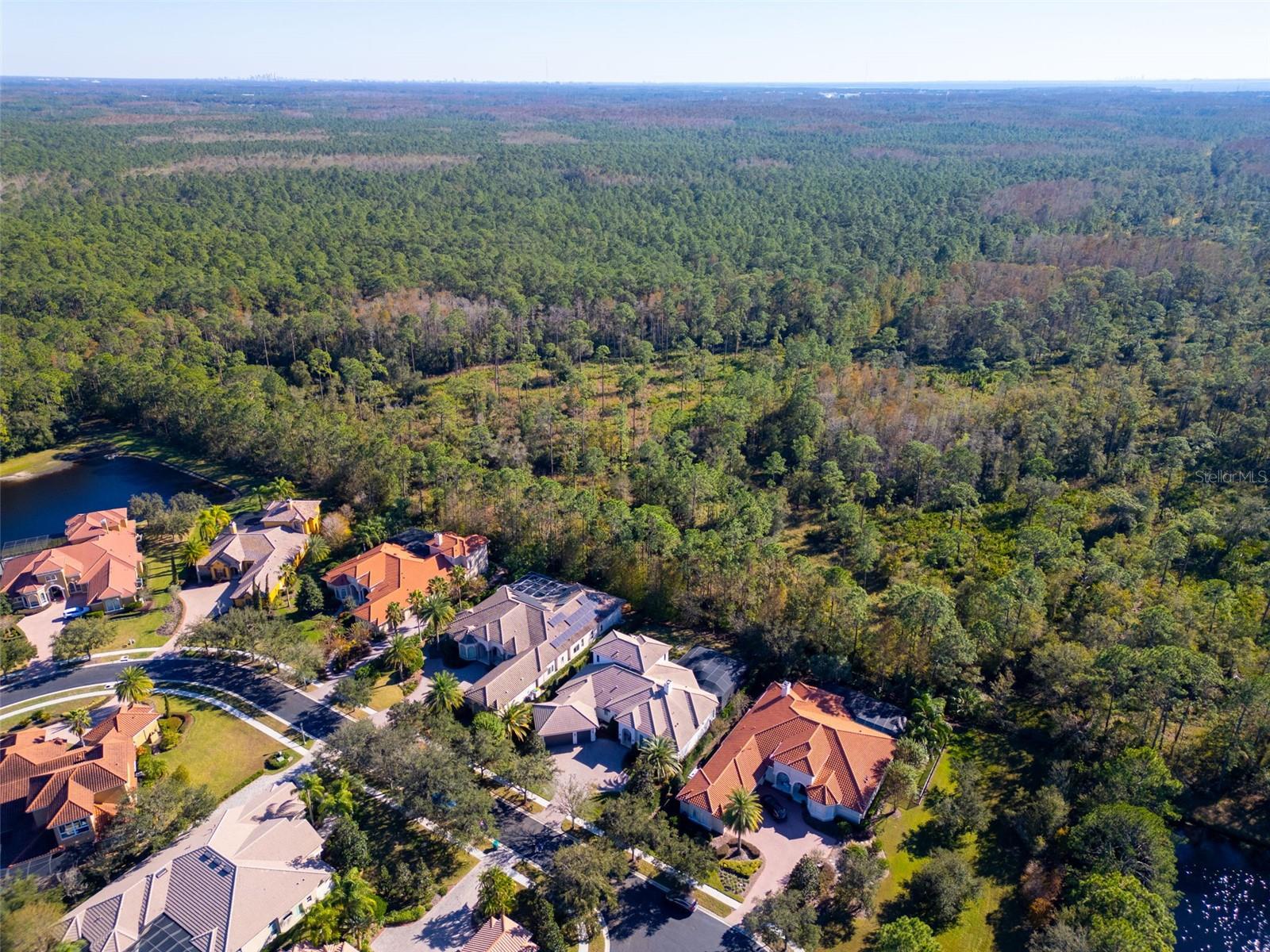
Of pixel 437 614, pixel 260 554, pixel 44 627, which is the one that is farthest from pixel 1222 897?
pixel 44 627

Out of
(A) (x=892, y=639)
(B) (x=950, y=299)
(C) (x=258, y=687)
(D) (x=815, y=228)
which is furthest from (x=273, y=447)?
(D) (x=815, y=228)

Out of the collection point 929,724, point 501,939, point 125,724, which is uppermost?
point 929,724

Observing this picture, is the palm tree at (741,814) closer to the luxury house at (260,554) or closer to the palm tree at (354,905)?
the palm tree at (354,905)

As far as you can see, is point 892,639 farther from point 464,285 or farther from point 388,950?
point 464,285

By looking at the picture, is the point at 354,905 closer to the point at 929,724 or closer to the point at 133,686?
the point at 133,686

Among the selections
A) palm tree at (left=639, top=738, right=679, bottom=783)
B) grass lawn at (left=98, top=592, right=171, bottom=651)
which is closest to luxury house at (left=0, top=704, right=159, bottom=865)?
grass lawn at (left=98, top=592, right=171, bottom=651)
